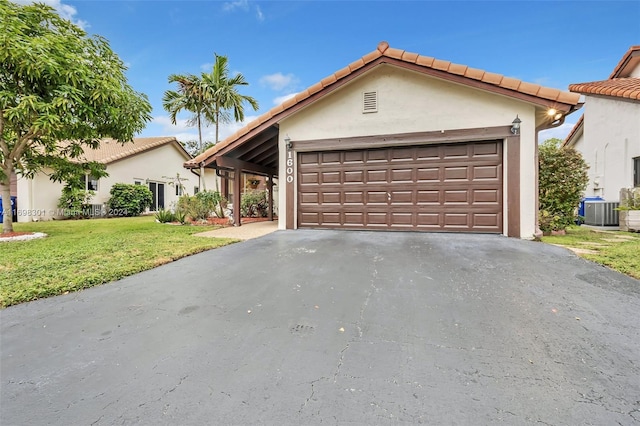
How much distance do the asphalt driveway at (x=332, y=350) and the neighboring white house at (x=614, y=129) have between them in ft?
33.1

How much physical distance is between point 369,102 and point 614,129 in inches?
426

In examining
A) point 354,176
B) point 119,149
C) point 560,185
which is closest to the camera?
point 560,185

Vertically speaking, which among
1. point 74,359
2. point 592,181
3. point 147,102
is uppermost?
point 147,102

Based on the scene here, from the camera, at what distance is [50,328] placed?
252 cm

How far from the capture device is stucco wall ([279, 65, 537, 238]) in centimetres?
660

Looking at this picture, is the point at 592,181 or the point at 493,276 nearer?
the point at 493,276

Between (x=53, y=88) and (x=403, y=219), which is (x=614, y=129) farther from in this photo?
(x=53, y=88)

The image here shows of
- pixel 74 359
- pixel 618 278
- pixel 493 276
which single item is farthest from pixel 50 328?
pixel 618 278

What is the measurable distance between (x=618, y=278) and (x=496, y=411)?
367 centimetres

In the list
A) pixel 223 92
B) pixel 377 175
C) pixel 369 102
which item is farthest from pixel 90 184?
pixel 377 175

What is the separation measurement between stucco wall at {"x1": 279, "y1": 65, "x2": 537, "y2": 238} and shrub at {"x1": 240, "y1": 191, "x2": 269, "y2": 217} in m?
5.54

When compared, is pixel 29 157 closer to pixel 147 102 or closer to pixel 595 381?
pixel 147 102

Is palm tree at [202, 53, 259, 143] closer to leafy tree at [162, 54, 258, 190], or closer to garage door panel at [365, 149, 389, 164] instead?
leafy tree at [162, 54, 258, 190]

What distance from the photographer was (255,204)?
13.8 metres
